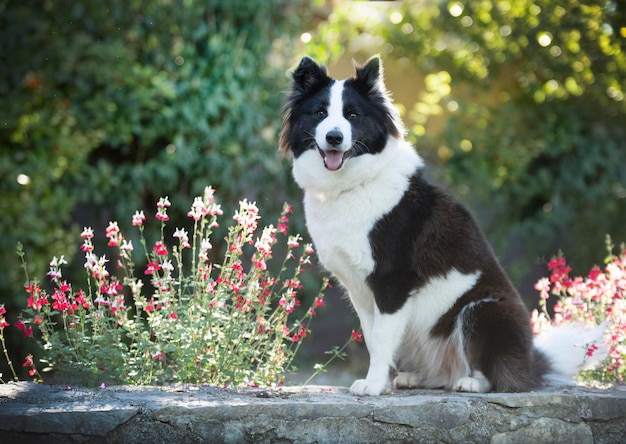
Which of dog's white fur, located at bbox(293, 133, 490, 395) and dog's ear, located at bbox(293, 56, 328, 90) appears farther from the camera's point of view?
dog's ear, located at bbox(293, 56, 328, 90)

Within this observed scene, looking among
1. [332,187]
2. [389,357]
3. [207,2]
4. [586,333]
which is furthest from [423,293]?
[207,2]

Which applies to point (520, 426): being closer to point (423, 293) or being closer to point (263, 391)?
point (423, 293)

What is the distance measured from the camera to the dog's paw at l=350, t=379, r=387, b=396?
3.36 meters

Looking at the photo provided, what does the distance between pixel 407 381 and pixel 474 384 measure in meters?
0.40

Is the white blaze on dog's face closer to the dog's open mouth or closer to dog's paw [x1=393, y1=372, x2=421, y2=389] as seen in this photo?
the dog's open mouth

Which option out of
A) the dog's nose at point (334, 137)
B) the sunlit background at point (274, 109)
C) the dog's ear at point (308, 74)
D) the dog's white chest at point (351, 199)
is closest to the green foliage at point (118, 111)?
the sunlit background at point (274, 109)

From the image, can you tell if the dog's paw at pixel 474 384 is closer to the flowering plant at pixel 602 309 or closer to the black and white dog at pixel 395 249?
the black and white dog at pixel 395 249

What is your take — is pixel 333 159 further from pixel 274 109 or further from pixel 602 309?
pixel 274 109

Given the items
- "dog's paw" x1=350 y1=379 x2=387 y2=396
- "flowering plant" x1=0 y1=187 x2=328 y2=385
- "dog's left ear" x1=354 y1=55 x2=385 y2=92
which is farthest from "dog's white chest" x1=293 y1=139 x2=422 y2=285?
"dog's paw" x1=350 y1=379 x2=387 y2=396

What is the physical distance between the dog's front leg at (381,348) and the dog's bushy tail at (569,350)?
860 millimetres

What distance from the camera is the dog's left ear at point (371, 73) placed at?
3.60m

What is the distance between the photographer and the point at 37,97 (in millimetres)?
5820

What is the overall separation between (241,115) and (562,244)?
131 inches

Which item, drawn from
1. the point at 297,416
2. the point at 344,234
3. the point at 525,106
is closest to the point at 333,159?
the point at 344,234
